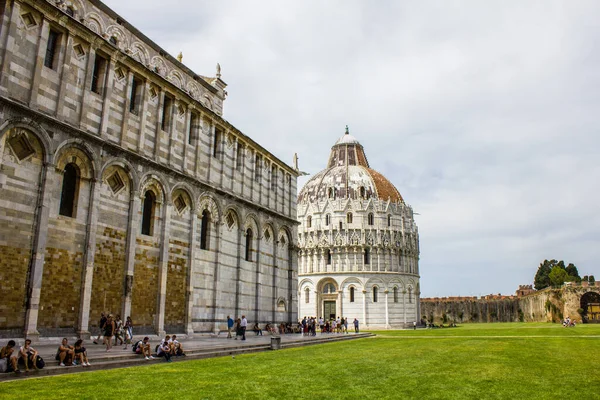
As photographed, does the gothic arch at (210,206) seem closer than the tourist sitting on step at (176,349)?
No

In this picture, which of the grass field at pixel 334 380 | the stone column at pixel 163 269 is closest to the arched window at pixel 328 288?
the stone column at pixel 163 269

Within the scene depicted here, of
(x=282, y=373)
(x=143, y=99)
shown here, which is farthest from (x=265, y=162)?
(x=282, y=373)

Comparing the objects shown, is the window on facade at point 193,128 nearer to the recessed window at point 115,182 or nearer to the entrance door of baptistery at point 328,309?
the recessed window at point 115,182

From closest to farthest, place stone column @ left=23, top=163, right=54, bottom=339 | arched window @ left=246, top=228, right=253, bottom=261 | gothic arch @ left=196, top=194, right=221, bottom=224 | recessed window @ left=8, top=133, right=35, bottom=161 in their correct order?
stone column @ left=23, top=163, right=54, bottom=339
recessed window @ left=8, top=133, right=35, bottom=161
gothic arch @ left=196, top=194, right=221, bottom=224
arched window @ left=246, top=228, right=253, bottom=261

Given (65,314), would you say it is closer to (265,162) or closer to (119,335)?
(119,335)

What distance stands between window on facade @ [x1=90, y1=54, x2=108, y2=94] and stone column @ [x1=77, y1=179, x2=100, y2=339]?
4.36 metres

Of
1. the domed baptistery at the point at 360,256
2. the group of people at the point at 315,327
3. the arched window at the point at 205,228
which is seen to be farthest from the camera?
the domed baptistery at the point at 360,256

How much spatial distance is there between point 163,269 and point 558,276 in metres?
97.0

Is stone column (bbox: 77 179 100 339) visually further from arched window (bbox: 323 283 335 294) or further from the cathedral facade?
arched window (bbox: 323 283 335 294)

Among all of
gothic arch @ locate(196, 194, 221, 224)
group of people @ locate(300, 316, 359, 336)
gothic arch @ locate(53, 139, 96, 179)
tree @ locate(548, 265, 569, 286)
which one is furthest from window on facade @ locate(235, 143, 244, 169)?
tree @ locate(548, 265, 569, 286)

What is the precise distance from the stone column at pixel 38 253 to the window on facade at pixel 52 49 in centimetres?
434

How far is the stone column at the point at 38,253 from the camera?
1734 centimetres

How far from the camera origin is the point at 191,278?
26312mm

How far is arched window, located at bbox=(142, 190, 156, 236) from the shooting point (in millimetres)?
24094
